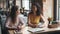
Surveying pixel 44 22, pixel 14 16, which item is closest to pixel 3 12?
pixel 14 16

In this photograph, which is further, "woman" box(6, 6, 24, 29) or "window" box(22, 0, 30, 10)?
"window" box(22, 0, 30, 10)

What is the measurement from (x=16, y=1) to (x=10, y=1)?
165 millimetres

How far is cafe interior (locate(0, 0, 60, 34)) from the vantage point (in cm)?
237

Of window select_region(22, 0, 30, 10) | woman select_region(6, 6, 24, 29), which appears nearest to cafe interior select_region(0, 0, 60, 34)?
window select_region(22, 0, 30, 10)

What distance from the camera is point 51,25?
268 centimetres

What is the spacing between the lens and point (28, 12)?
3410 mm

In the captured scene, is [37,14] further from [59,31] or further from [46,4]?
[46,4]

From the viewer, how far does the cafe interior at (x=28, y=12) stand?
2366 millimetres

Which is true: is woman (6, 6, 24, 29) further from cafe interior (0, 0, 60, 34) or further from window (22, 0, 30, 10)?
window (22, 0, 30, 10)

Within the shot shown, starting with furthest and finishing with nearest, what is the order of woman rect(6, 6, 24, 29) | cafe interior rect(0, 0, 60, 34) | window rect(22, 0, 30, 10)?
window rect(22, 0, 30, 10) → woman rect(6, 6, 24, 29) → cafe interior rect(0, 0, 60, 34)

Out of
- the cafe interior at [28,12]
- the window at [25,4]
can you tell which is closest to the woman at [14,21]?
the cafe interior at [28,12]

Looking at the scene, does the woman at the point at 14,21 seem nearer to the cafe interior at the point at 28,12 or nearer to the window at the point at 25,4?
the cafe interior at the point at 28,12

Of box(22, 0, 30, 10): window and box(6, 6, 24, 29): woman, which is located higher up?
box(22, 0, 30, 10): window

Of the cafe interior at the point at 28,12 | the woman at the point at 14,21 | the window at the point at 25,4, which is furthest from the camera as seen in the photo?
the window at the point at 25,4
